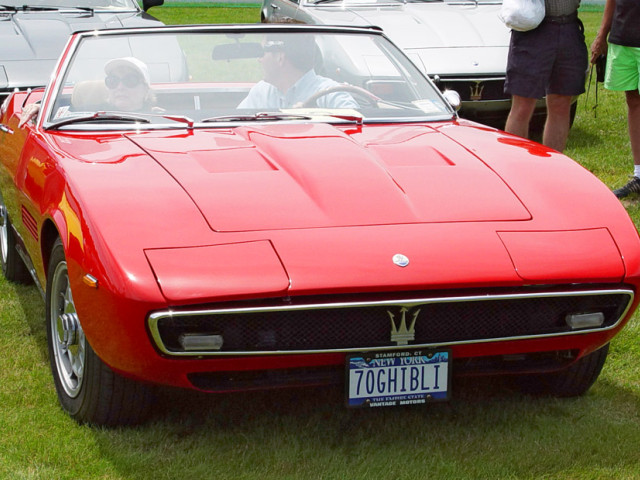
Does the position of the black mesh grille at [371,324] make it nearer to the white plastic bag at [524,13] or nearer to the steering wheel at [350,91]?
the steering wheel at [350,91]

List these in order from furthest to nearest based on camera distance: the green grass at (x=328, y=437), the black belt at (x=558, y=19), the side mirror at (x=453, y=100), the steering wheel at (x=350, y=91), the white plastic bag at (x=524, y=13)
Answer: the black belt at (x=558, y=19), the white plastic bag at (x=524, y=13), the side mirror at (x=453, y=100), the steering wheel at (x=350, y=91), the green grass at (x=328, y=437)

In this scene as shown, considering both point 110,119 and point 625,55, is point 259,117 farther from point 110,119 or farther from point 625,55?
point 625,55

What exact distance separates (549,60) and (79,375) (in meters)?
4.24

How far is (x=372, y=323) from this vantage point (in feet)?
10.3

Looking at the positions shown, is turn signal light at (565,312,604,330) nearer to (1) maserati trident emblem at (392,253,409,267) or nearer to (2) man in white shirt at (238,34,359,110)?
(1) maserati trident emblem at (392,253,409,267)

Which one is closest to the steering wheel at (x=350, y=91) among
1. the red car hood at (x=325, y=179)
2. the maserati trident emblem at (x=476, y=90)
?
the red car hood at (x=325, y=179)

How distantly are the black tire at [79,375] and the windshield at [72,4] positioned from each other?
5936 mm

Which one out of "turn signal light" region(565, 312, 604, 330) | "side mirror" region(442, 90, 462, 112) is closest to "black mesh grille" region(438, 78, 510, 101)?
"side mirror" region(442, 90, 462, 112)

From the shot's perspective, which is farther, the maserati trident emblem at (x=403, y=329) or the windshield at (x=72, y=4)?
the windshield at (x=72, y=4)

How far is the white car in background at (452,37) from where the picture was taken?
8219mm

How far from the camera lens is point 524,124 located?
22.9 feet

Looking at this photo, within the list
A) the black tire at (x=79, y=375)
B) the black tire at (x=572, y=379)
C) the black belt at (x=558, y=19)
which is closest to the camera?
the black tire at (x=79, y=375)

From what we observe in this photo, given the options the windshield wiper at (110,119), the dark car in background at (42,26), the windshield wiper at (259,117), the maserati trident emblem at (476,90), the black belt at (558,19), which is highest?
the windshield wiper at (110,119)

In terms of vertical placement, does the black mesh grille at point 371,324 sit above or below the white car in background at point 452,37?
above
